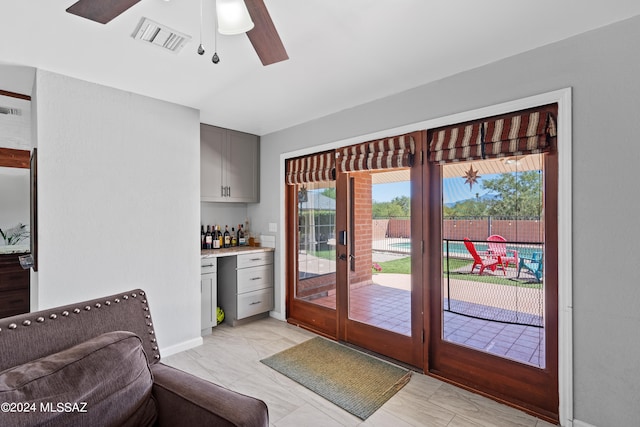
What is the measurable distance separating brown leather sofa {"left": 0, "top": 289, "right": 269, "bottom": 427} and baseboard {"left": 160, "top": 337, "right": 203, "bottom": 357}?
1818 mm

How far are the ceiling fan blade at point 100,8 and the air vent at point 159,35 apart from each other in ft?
1.68

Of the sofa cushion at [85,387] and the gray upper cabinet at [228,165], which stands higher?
the gray upper cabinet at [228,165]

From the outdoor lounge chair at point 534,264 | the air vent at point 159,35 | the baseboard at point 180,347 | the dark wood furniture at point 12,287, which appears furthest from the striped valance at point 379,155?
the dark wood furniture at point 12,287

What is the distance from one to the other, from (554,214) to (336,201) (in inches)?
76.7

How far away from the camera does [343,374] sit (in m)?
2.69

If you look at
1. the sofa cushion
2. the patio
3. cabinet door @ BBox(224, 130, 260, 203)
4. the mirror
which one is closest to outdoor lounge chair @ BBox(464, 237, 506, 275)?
the patio

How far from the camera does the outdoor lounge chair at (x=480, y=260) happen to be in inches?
96.2

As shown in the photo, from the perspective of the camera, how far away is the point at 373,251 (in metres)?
3.15

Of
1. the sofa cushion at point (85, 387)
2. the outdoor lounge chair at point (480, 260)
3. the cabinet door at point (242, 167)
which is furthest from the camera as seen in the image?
the cabinet door at point (242, 167)

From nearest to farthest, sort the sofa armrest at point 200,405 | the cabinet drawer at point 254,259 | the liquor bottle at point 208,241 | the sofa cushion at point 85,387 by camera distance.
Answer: the sofa cushion at point 85,387 → the sofa armrest at point 200,405 → the cabinet drawer at point 254,259 → the liquor bottle at point 208,241

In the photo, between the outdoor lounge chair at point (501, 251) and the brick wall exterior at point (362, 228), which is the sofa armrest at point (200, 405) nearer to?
the outdoor lounge chair at point (501, 251)

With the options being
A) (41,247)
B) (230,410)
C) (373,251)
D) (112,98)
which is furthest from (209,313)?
(230,410)

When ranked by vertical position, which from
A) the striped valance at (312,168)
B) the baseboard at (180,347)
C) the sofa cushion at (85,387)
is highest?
the striped valance at (312,168)

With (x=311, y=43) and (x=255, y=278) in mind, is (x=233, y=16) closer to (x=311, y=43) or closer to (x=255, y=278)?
(x=311, y=43)
